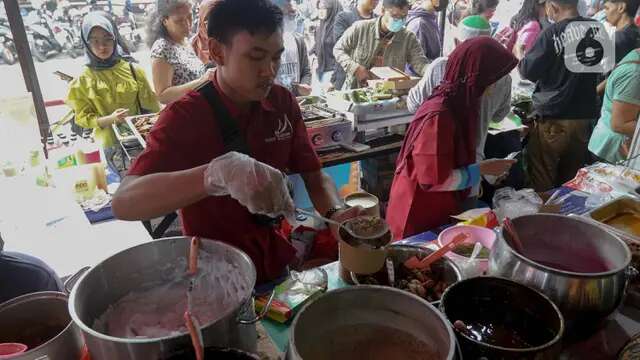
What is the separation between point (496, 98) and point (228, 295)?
2143mm

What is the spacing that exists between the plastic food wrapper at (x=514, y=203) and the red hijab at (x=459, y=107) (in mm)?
291

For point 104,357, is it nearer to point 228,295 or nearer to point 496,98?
point 228,295

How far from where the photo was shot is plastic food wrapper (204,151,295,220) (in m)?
1.16

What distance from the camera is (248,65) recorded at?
1439 mm

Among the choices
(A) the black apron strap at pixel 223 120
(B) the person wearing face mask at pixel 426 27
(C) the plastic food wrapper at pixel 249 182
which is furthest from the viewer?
(B) the person wearing face mask at pixel 426 27

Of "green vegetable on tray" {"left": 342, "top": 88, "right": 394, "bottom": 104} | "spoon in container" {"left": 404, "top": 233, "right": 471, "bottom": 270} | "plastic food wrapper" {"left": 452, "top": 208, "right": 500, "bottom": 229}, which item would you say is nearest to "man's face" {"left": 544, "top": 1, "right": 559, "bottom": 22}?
"green vegetable on tray" {"left": 342, "top": 88, "right": 394, "bottom": 104}

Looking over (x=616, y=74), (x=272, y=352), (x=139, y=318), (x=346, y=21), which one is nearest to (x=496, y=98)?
(x=616, y=74)

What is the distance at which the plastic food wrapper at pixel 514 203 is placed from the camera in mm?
1952

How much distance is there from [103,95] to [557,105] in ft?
12.7

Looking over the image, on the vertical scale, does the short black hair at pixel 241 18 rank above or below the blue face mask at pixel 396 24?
above

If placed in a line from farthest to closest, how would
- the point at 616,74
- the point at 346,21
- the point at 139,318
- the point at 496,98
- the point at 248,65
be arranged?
the point at 346,21
the point at 616,74
the point at 496,98
the point at 248,65
the point at 139,318

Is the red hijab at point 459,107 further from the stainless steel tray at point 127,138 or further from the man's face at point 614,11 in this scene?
the man's face at point 614,11

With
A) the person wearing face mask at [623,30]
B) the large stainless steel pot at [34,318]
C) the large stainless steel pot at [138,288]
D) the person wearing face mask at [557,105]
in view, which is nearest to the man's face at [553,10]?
the person wearing face mask at [557,105]

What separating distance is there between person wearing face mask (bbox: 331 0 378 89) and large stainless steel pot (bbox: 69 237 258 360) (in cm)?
433
